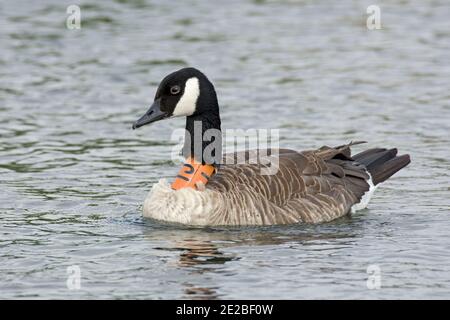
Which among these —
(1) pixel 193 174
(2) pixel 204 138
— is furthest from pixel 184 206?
(2) pixel 204 138

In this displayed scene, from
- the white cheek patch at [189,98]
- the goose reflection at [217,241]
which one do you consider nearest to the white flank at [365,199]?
the goose reflection at [217,241]

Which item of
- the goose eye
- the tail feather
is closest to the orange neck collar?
the goose eye

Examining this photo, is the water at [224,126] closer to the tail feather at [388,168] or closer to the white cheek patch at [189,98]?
the tail feather at [388,168]

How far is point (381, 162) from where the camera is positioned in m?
15.6

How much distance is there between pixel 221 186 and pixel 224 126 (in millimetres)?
5417

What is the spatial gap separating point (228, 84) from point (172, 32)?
432cm

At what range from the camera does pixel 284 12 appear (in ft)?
91.8

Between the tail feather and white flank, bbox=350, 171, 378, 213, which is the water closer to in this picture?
white flank, bbox=350, 171, 378, 213

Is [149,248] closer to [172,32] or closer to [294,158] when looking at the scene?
[294,158]

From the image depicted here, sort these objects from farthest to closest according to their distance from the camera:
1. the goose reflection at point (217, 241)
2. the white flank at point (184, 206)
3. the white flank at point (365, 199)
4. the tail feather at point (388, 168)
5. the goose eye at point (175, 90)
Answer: the tail feather at point (388, 168) < the white flank at point (365, 199) < the goose eye at point (175, 90) < the white flank at point (184, 206) < the goose reflection at point (217, 241)

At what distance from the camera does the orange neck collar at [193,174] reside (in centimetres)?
1398

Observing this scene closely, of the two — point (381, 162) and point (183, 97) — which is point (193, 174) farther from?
point (381, 162)

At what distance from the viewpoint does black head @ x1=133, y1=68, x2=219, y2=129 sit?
45.8 ft

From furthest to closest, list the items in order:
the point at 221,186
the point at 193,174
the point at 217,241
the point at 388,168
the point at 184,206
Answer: the point at 388,168 < the point at 193,174 < the point at 221,186 < the point at 184,206 < the point at 217,241
